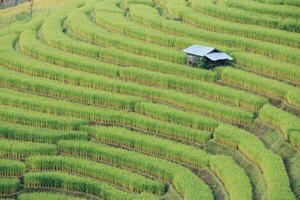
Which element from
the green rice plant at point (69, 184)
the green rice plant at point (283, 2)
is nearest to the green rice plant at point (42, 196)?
the green rice plant at point (69, 184)

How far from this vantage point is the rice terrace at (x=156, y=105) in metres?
26.4

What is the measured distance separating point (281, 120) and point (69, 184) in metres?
8.58

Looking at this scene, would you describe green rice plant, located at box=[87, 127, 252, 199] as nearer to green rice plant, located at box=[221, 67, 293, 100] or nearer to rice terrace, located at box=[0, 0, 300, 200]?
rice terrace, located at box=[0, 0, 300, 200]

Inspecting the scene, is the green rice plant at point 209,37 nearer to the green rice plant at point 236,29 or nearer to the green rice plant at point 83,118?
the green rice plant at point 236,29

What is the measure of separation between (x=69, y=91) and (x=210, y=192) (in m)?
10.5

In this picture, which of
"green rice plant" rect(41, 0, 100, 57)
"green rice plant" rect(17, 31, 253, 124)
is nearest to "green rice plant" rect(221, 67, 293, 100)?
"green rice plant" rect(17, 31, 253, 124)

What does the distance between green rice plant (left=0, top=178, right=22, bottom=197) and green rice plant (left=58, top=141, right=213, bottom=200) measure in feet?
9.01

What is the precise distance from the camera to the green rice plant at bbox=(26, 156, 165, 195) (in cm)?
2619

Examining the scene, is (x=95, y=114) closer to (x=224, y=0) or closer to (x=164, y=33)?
(x=164, y=33)

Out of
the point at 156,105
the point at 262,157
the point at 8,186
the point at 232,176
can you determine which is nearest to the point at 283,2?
the point at 156,105

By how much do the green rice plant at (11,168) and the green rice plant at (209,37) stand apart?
41.5 ft

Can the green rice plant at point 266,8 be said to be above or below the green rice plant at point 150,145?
above

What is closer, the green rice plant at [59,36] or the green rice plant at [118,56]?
the green rice plant at [118,56]

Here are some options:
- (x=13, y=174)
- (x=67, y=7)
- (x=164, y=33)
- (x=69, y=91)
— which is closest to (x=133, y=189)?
(x=13, y=174)
